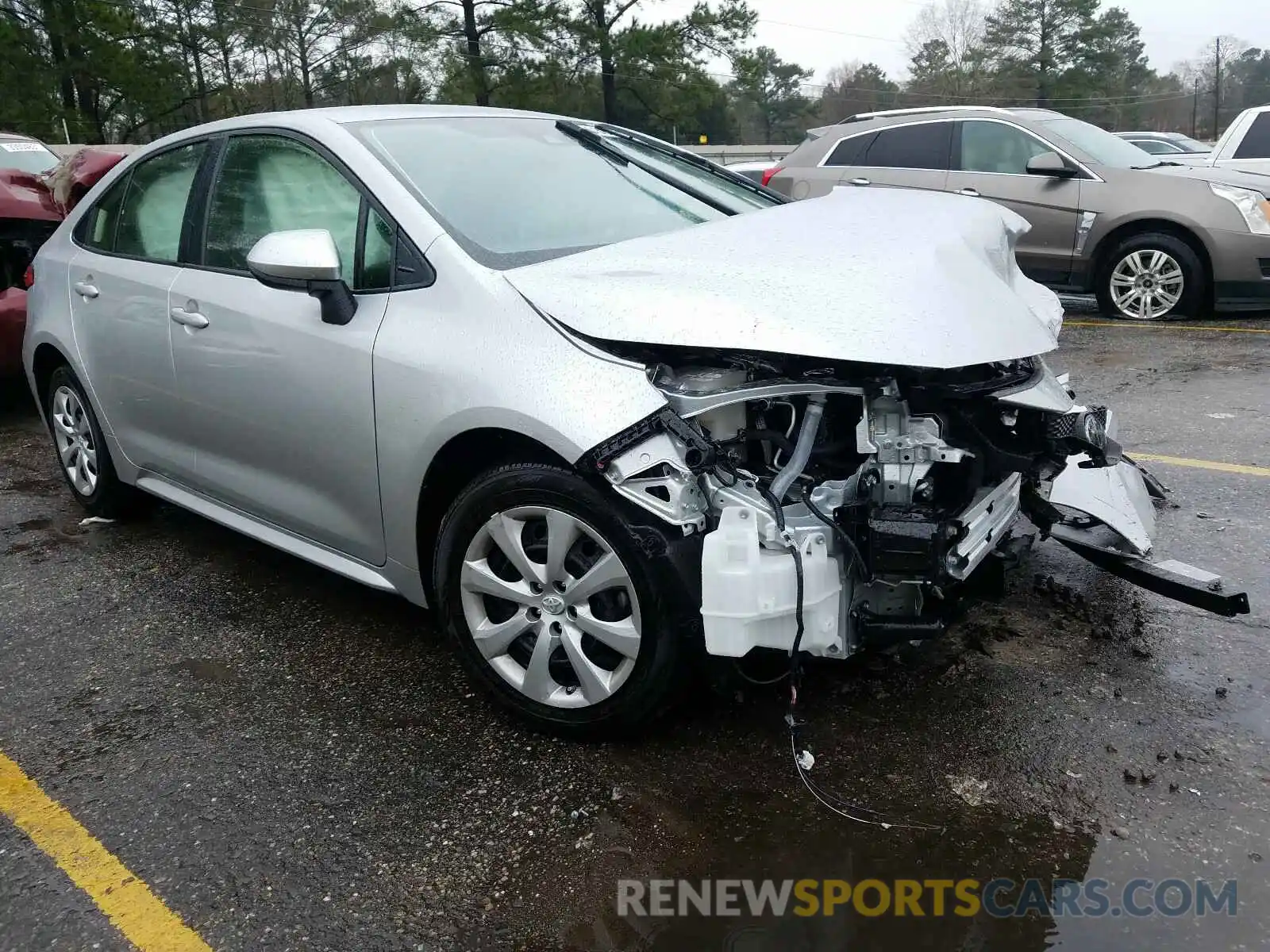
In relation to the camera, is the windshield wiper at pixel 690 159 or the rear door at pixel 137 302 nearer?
the rear door at pixel 137 302

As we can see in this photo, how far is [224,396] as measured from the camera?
11.7 ft

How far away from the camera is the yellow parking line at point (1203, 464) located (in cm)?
470

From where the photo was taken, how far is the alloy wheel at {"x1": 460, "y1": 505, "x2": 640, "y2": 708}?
2645 millimetres

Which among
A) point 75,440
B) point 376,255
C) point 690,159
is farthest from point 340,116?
point 75,440

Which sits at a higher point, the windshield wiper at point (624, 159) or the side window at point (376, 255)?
the windshield wiper at point (624, 159)

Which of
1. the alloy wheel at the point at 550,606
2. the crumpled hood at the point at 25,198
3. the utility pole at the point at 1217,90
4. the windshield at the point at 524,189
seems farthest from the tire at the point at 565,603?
the utility pole at the point at 1217,90

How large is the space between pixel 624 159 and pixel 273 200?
1227mm

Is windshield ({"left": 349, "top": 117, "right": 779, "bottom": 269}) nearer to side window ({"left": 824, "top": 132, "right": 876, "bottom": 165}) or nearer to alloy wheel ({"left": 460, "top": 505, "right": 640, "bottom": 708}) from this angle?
alloy wheel ({"left": 460, "top": 505, "right": 640, "bottom": 708})

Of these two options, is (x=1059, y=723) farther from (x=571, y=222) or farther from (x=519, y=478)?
(x=571, y=222)

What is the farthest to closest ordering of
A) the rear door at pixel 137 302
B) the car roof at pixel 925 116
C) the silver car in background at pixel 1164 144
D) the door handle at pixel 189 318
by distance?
the silver car in background at pixel 1164 144 → the car roof at pixel 925 116 → the rear door at pixel 137 302 → the door handle at pixel 189 318

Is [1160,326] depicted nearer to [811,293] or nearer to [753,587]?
[811,293]

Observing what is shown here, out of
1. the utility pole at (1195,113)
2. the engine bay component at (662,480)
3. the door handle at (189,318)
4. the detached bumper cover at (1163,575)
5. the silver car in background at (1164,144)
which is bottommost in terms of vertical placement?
the detached bumper cover at (1163,575)

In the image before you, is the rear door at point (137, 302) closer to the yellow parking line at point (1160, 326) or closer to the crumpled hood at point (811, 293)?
the crumpled hood at point (811, 293)

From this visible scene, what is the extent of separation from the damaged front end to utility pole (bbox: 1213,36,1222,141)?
73557 millimetres
